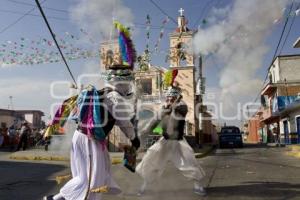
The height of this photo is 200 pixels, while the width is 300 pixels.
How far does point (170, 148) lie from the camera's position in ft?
23.6

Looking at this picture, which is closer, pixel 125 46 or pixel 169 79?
pixel 125 46

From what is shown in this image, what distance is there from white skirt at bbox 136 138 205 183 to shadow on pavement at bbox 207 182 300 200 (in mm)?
479

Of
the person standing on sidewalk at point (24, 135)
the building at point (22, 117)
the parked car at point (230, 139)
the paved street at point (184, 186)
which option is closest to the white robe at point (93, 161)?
the paved street at point (184, 186)

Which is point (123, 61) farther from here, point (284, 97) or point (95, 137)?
point (284, 97)

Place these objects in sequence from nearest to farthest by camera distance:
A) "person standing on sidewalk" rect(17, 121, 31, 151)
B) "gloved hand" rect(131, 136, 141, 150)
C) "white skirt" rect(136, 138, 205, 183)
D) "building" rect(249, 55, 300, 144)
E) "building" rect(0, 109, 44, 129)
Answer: "gloved hand" rect(131, 136, 141, 150) < "white skirt" rect(136, 138, 205, 183) < "person standing on sidewalk" rect(17, 121, 31, 151) < "building" rect(249, 55, 300, 144) < "building" rect(0, 109, 44, 129)

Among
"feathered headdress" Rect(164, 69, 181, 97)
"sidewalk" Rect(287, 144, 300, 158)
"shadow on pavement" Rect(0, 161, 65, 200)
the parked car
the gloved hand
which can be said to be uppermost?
"feathered headdress" Rect(164, 69, 181, 97)

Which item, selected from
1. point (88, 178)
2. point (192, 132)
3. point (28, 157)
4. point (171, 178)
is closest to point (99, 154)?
point (88, 178)

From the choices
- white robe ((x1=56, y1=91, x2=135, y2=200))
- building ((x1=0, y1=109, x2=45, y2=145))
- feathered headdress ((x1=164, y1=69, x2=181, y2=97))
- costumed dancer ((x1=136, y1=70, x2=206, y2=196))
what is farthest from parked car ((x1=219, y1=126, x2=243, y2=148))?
building ((x1=0, y1=109, x2=45, y2=145))

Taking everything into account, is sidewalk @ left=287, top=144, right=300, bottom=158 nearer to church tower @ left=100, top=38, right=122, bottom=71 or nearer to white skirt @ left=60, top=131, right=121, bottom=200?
church tower @ left=100, top=38, right=122, bottom=71

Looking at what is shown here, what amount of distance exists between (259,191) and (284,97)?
27.8 m

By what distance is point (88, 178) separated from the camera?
14.4 feet

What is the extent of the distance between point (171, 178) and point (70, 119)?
169 inches

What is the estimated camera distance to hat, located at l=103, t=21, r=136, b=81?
16.8 feet

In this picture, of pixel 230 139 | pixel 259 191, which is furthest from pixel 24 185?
pixel 230 139
